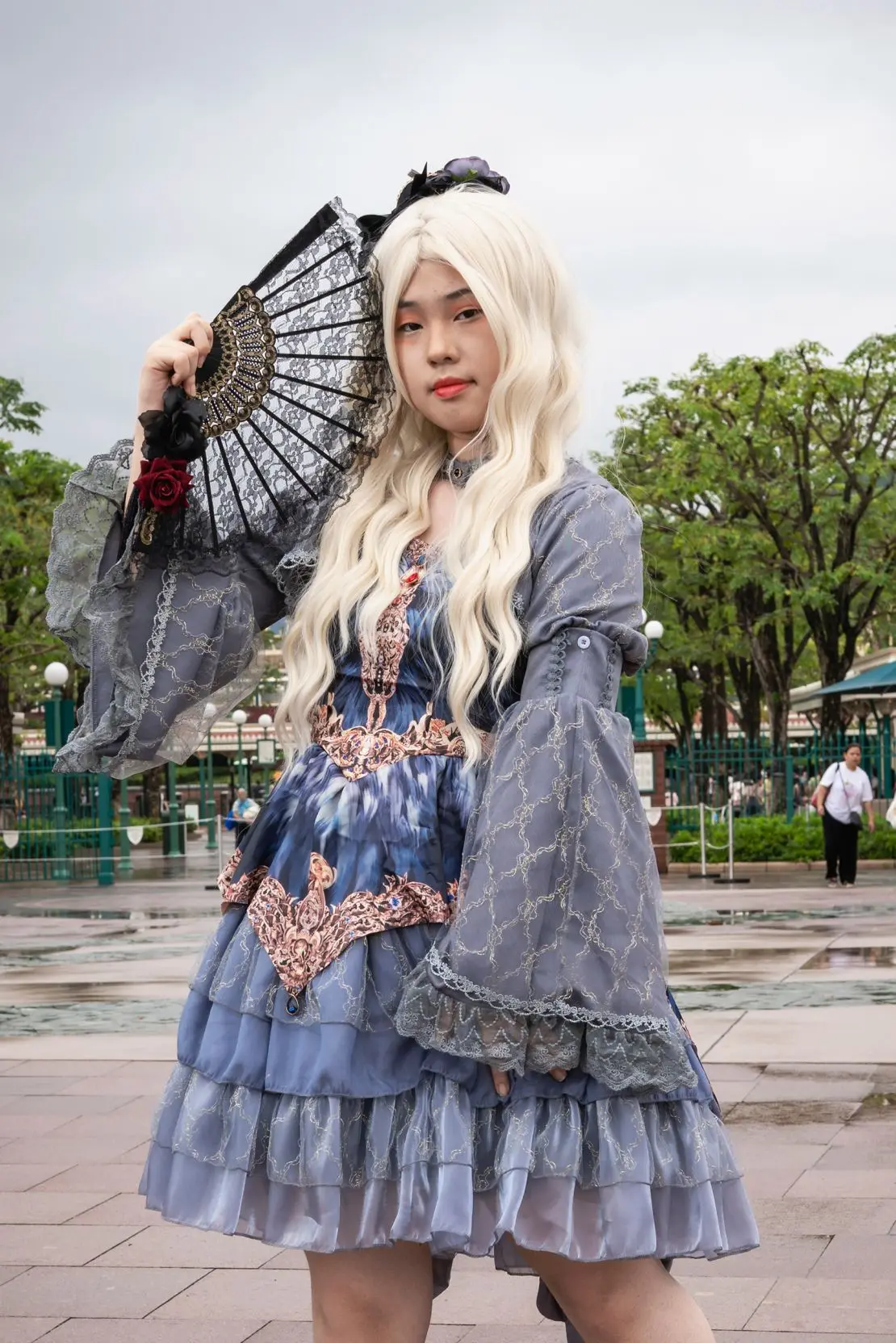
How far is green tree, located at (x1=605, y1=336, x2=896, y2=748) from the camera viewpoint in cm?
2683

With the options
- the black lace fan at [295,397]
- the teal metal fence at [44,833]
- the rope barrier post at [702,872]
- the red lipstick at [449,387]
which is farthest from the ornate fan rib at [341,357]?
the teal metal fence at [44,833]

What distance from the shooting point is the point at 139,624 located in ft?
8.48

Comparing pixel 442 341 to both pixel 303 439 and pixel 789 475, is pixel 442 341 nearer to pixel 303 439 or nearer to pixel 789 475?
pixel 303 439

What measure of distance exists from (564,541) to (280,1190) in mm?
951

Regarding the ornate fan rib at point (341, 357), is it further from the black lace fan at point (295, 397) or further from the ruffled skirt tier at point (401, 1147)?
the ruffled skirt tier at point (401, 1147)

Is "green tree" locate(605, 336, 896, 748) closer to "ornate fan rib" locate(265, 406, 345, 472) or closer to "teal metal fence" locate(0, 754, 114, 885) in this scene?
"teal metal fence" locate(0, 754, 114, 885)

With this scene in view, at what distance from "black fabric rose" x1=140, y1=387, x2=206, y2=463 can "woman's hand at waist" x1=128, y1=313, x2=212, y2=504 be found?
0.05 ft

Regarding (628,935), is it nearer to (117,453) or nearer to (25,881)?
(117,453)

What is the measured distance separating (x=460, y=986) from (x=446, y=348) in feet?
3.12

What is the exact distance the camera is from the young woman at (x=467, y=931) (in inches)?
85.2

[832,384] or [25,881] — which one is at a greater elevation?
[832,384]

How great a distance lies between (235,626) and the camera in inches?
103

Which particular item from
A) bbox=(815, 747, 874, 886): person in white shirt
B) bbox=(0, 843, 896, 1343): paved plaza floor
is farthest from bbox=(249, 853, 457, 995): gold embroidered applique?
bbox=(815, 747, 874, 886): person in white shirt

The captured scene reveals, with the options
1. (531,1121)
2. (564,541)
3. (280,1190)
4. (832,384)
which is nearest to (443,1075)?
(531,1121)
